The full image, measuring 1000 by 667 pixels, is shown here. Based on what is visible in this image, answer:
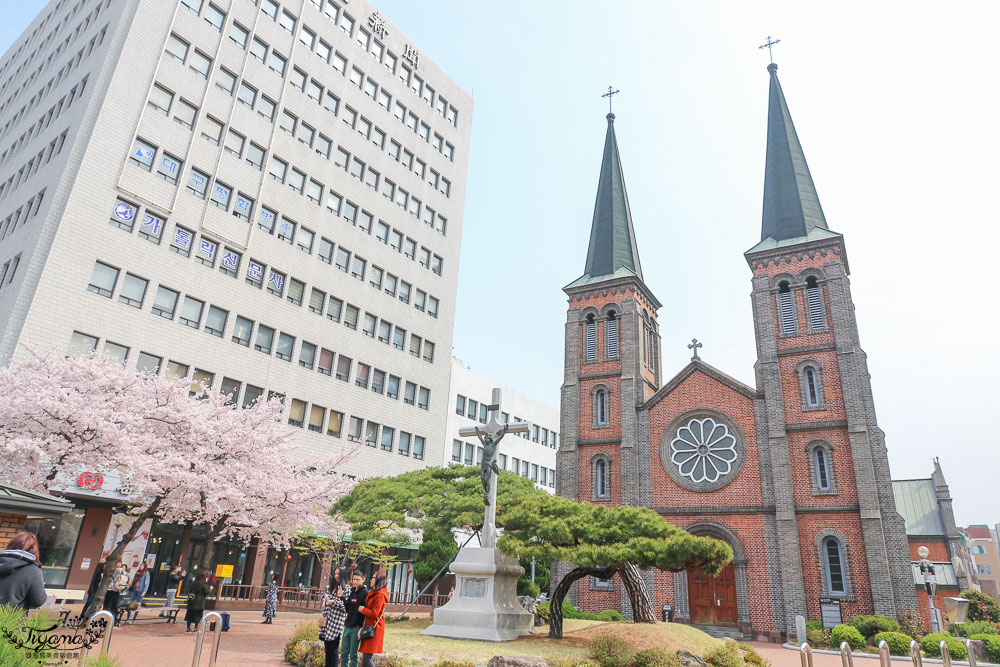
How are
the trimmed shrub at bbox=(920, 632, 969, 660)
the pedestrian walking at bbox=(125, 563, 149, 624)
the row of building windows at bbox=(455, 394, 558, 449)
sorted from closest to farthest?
the pedestrian walking at bbox=(125, 563, 149, 624), the trimmed shrub at bbox=(920, 632, 969, 660), the row of building windows at bbox=(455, 394, 558, 449)

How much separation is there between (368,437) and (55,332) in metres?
16.0

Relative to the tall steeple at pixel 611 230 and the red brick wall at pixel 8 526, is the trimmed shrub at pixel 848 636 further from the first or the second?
the red brick wall at pixel 8 526

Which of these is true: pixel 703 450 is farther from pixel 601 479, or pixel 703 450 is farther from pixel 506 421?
pixel 506 421

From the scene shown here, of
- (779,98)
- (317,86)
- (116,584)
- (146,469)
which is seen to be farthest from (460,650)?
(779,98)

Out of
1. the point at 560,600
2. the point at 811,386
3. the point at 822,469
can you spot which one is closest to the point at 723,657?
the point at 560,600

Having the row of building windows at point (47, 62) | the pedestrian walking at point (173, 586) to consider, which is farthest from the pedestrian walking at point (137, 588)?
the row of building windows at point (47, 62)

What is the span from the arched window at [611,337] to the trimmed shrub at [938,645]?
17999 millimetres

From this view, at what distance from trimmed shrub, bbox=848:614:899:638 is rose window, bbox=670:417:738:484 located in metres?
7.96

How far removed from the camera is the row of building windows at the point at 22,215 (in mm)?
27094

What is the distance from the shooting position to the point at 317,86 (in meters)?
37.2

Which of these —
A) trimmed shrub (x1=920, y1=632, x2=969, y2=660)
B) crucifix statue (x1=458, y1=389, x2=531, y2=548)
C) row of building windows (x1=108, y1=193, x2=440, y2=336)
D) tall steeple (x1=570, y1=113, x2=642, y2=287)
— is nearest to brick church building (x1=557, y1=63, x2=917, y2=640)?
tall steeple (x1=570, y1=113, x2=642, y2=287)

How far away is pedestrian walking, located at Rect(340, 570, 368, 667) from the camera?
29.8ft

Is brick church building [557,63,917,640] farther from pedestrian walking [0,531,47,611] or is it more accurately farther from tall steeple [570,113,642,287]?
pedestrian walking [0,531,47,611]

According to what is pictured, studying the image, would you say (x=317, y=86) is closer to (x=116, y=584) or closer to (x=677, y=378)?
(x=677, y=378)
